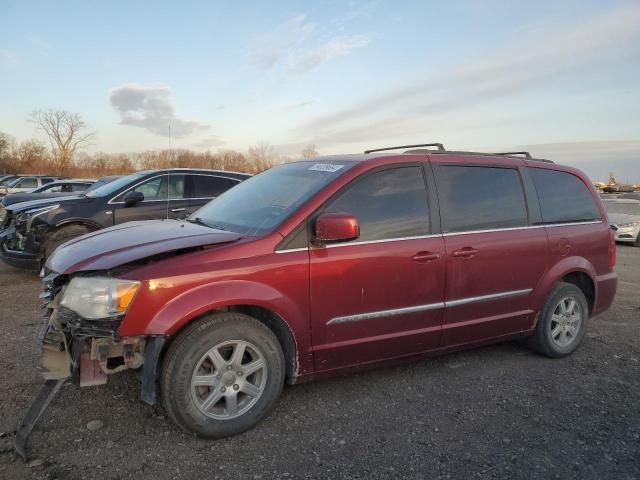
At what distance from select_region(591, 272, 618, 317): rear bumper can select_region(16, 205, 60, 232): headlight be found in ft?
22.9

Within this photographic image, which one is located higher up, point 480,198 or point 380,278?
point 480,198

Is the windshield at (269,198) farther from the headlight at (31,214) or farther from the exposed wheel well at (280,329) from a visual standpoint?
the headlight at (31,214)

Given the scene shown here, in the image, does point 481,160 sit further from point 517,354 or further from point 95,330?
point 95,330

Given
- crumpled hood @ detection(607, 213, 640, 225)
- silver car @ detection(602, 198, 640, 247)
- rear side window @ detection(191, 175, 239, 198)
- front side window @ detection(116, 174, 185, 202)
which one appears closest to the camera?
front side window @ detection(116, 174, 185, 202)

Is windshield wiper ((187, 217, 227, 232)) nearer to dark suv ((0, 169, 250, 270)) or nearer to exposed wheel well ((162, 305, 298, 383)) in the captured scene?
exposed wheel well ((162, 305, 298, 383))

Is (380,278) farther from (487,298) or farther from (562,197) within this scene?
Answer: (562,197)

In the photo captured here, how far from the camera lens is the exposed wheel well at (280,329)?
305 cm

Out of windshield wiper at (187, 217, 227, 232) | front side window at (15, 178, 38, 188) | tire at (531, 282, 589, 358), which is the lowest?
tire at (531, 282, 589, 358)

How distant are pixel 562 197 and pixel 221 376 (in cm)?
352

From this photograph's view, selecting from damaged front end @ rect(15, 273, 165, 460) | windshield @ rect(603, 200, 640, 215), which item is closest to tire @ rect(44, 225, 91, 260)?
damaged front end @ rect(15, 273, 165, 460)

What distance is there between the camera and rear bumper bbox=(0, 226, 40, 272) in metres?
6.87

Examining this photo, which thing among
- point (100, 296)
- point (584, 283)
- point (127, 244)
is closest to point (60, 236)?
point (127, 244)

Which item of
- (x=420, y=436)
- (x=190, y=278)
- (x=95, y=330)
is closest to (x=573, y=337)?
(x=420, y=436)

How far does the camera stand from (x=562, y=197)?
4559 mm
